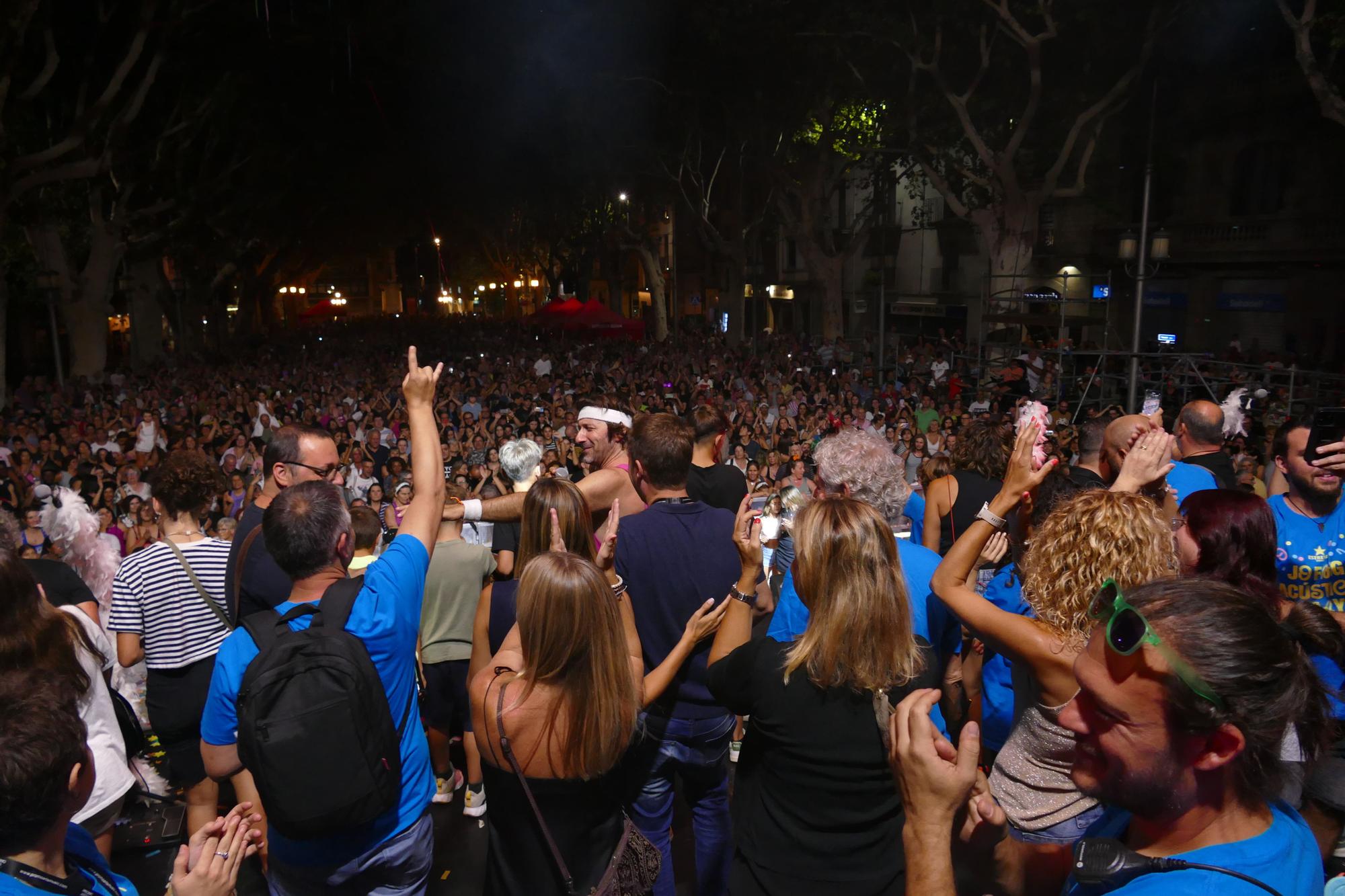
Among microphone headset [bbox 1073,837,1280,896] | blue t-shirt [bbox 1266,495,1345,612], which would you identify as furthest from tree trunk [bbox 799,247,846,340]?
microphone headset [bbox 1073,837,1280,896]

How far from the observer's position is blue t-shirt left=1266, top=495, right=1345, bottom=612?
3.32 metres

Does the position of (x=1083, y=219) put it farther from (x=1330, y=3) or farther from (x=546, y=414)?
(x=546, y=414)

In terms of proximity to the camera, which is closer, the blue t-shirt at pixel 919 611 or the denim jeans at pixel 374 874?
the denim jeans at pixel 374 874

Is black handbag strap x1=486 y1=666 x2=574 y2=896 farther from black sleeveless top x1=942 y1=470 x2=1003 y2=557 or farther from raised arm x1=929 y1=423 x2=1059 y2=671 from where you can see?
black sleeveless top x1=942 y1=470 x2=1003 y2=557

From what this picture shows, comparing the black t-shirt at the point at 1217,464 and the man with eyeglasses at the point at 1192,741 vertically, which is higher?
the man with eyeglasses at the point at 1192,741

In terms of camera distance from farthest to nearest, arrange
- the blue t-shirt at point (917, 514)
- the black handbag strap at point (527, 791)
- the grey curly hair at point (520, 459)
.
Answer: the blue t-shirt at point (917, 514) < the grey curly hair at point (520, 459) < the black handbag strap at point (527, 791)

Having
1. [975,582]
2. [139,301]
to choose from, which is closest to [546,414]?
[975,582]

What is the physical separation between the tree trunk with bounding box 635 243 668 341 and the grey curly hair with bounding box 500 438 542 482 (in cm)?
2968

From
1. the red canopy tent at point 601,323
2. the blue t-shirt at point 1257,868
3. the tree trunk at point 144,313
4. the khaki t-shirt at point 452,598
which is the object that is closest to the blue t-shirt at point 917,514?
the khaki t-shirt at point 452,598

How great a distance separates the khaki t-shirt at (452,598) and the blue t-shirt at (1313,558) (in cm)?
337

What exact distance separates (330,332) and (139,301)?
51.0 ft

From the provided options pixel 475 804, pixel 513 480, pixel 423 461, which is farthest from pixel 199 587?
pixel 475 804

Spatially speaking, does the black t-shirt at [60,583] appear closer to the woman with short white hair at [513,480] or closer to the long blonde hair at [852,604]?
the woman with short white hair at [513,480]

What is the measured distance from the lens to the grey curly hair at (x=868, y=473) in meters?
3.14
